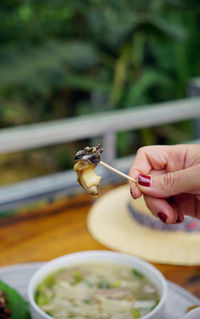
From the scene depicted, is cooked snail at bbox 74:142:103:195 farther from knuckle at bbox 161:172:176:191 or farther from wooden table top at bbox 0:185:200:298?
wooden table top at bbox 0:185:200:298

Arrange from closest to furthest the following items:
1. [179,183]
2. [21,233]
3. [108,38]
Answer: [179,183] → [21,233] → [108,38]

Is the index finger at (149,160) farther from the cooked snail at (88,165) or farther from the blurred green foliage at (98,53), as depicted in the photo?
the blurred green foliage at (98,53)

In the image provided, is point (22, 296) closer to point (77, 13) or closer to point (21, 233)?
point (21, 233)

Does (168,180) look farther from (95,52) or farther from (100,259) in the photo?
(95,52)

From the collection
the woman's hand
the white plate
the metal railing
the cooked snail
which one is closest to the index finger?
the woman's hand

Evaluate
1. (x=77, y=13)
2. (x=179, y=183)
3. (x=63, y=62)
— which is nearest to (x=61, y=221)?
(x=179, y=183)

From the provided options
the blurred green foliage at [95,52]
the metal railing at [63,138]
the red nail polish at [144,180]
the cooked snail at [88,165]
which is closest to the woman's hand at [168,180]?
the red nail polish at [144,180]
